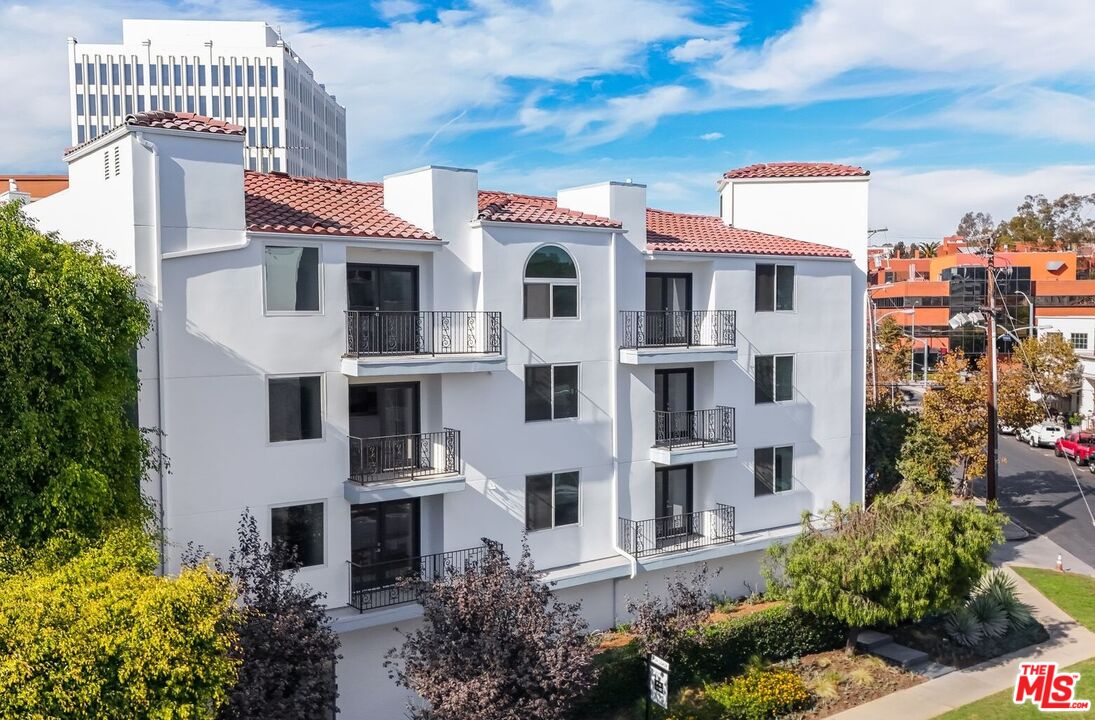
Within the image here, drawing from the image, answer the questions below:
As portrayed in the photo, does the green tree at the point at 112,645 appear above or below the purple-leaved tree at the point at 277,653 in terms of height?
above

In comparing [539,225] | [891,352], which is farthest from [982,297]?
[539,225]

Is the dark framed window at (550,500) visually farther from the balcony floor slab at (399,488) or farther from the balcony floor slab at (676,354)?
the balcony floor slab at (676,354)

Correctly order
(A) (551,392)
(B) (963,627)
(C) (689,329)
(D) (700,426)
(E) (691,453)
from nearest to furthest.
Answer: (A) (551,392) < (B) (963,627) < (E) (691,453) < (C) (689,329) < (D) (700,426)

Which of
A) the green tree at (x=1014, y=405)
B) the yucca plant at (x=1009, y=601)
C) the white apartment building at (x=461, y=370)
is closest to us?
the white apartment building at (x=461, y=370)

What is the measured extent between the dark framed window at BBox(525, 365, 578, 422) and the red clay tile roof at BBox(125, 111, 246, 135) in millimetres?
7704

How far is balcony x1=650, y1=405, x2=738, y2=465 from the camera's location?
2162 centimetres

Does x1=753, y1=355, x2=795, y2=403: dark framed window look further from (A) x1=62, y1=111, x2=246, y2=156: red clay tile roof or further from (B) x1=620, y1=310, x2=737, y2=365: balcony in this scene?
(A) x1=62, y1=111, x2=246, y2=156: red clay tile roof

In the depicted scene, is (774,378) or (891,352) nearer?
(774,378)

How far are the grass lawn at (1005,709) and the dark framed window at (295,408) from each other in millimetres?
13238

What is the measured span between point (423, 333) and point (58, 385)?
7480 mm

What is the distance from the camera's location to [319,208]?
18625 mm

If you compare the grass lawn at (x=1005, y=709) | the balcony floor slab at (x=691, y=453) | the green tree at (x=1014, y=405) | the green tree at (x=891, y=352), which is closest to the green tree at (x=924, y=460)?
the balcony floor slab at (x=691, y=453)

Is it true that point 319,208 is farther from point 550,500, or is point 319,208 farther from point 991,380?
point 991,380

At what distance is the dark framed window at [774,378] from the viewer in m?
23.8
